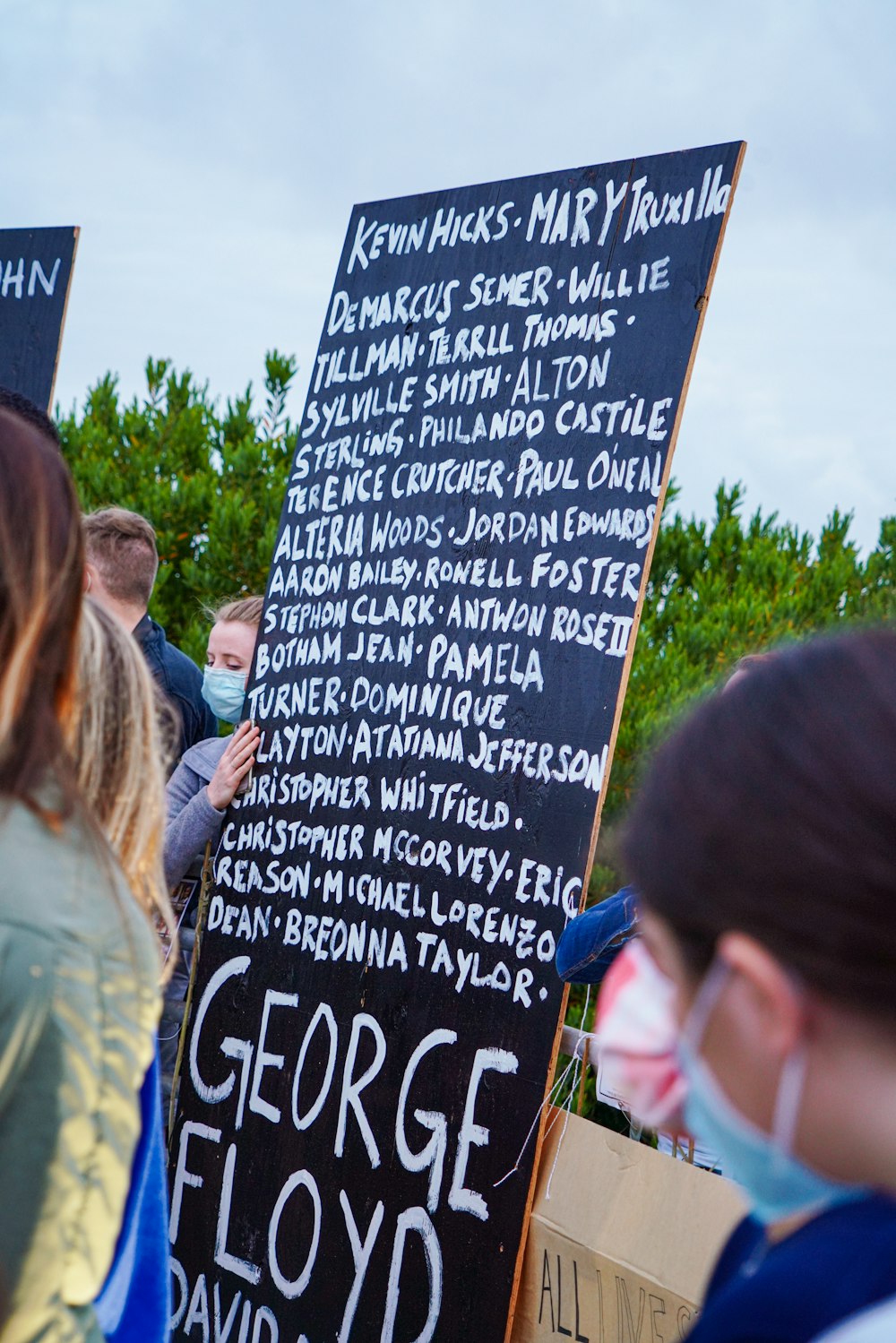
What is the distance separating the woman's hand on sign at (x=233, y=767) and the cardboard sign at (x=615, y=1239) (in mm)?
1225

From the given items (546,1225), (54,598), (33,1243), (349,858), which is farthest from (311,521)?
(33,1243)

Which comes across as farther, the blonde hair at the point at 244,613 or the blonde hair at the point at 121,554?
the blonde hair at the point at 244,613

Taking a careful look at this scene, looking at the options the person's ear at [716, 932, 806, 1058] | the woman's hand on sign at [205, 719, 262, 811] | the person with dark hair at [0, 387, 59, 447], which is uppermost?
the person with dark hair at [0, 387, 59, 447]

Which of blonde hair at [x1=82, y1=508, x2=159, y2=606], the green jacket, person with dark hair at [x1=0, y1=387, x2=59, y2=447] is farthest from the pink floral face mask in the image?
blonde hair at [x1=82, y1=508, x2=159, y2=606]

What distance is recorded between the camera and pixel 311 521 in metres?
3.50

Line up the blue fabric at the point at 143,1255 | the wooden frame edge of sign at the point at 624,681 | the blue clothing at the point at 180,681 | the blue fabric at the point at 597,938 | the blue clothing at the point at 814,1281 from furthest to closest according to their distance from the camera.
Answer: the blue clothing at the point at 180,681 < the wooden frame edge of sign at the point at 624,681 < the blue fabric at the point at 597,938 < the blue fabric at the point at 143,1255 < the blue clothing at the point at 814,1281

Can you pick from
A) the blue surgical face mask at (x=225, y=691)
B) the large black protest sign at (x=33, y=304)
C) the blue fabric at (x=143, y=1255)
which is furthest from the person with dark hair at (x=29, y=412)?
the large black protest sign at (x=33, y=304)

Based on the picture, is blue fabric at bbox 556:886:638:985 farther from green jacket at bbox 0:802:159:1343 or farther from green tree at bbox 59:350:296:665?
green tree at bbox 59:350:296:665

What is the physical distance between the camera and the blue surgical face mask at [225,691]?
3.75m

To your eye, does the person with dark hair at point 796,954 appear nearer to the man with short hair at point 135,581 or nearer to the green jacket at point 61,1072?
the green jacket at point 61,1072

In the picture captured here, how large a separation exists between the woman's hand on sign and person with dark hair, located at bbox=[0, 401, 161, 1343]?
7.12 feet

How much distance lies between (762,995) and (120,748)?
2.69ft

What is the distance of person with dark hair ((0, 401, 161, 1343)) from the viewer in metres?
1.04

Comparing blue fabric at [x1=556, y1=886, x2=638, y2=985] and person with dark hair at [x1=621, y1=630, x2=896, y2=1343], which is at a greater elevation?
person with dark hair at [x1=621, y1=630, x2=896, y2=1343]
